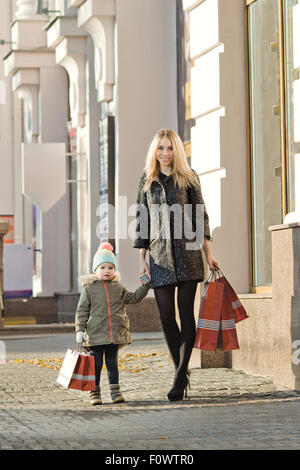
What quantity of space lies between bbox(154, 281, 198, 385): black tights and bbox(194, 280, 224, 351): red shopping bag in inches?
6.4

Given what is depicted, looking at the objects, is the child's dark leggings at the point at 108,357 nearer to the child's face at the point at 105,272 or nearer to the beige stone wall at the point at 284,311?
the child's face at the point at 105,272

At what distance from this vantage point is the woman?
336 inches

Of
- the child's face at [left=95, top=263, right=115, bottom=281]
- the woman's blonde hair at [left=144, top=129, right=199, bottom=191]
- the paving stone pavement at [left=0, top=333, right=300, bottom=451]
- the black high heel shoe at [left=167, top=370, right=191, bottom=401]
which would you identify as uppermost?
the woman's blonde hair at [left=144, top=129, right=199, bottom=191]

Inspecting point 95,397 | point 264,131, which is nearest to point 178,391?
point 95,397

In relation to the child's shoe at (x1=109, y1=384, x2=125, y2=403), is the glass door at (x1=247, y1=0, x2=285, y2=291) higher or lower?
higher

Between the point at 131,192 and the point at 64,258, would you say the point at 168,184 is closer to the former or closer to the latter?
the point at 131,192

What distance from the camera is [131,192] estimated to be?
18.5m

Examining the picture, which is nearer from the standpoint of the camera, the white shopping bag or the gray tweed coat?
the gray tweed coat

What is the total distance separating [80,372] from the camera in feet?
28.7

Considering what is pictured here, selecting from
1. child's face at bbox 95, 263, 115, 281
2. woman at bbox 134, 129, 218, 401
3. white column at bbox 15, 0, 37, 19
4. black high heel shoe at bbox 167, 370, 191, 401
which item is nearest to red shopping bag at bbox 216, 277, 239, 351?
woman at bbox 134, 129, 218, 401

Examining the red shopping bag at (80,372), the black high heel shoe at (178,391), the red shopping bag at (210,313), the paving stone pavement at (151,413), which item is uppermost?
the red shopping bag at (210,313)

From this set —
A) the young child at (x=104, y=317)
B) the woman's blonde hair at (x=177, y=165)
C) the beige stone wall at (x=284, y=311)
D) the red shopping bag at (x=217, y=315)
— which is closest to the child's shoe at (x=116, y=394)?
the young child at (x=104, y=317)

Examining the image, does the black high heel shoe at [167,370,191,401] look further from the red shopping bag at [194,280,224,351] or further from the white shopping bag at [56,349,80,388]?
the white shopping bag at [56,349,80,388]

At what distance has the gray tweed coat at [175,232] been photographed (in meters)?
8.54
